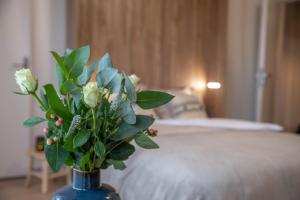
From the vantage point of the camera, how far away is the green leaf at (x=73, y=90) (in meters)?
0.91

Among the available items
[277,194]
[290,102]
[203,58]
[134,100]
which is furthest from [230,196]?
[290,102]

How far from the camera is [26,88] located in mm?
930

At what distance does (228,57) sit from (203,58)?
0.45m

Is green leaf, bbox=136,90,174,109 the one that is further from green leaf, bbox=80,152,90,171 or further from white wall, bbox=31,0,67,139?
white wall, bbox=31,0,67,139

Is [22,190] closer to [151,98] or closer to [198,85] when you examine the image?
[198,85]

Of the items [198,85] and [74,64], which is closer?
[74,64]

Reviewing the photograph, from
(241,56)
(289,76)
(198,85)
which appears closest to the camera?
(198,85)

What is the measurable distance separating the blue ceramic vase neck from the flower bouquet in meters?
0.01

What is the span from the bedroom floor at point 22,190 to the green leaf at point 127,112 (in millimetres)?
2369

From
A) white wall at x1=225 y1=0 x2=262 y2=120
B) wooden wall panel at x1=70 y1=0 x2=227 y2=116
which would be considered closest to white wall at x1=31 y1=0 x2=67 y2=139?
wooden wall panel at x1=70 y1=0 x2=227 y2=116

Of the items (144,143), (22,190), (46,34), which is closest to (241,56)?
(46,34)

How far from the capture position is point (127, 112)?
907 millimetres

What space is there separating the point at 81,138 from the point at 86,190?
0.16 meters

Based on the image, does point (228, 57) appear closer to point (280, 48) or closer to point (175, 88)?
point (280, 48)
